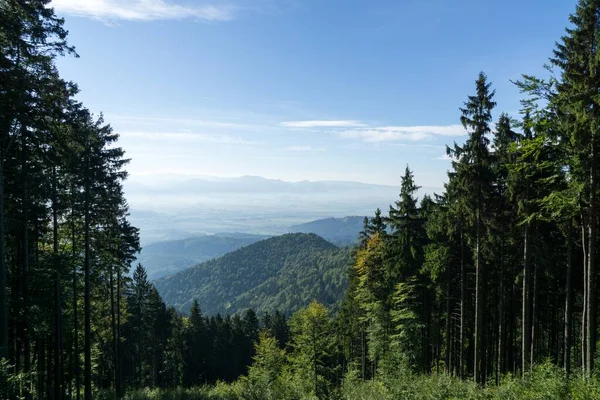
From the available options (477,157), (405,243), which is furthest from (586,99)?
(405,243)

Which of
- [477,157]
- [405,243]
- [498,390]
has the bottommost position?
[498,390]

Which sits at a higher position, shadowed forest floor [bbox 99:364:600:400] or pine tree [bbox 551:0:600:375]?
pine tree [bbox 551:0:600:375]

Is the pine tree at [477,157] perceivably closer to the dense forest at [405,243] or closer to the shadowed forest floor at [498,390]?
the dense forest at [405,243]

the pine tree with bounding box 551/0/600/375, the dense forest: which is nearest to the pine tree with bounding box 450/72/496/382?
the dense forest

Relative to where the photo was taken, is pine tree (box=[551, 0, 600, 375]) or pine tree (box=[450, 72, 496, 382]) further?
pine tree (box=[450, 72, 496, 382])

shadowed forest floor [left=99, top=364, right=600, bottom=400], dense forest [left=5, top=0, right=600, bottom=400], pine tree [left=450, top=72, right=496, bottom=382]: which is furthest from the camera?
pine tree [left=450, top=72, right=496, bottom=382]

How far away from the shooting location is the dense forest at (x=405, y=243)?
11.9 meters

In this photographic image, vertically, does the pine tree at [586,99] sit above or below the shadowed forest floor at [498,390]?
above

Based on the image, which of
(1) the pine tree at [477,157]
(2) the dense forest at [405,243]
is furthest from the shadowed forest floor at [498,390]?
(1) the pine tree at [477,157]

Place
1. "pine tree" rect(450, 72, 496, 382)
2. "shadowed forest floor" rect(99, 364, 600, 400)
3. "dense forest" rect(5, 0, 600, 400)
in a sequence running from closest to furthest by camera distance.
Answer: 1. "shadowed forest floor" rect(99, 364, 600, 400)
2. "dense forest" rect(5, 0, 600, 400)
3. "pine tree" rect(450, 72, 496, 382)

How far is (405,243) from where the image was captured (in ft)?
88.3

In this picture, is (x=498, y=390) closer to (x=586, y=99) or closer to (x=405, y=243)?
(x=586, y=99)

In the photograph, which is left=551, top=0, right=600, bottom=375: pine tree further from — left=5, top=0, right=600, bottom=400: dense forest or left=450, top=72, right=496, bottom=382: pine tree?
left=450, top=72, right=496, bottom=382: pine tree

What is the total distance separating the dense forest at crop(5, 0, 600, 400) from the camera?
1194 centimetres
